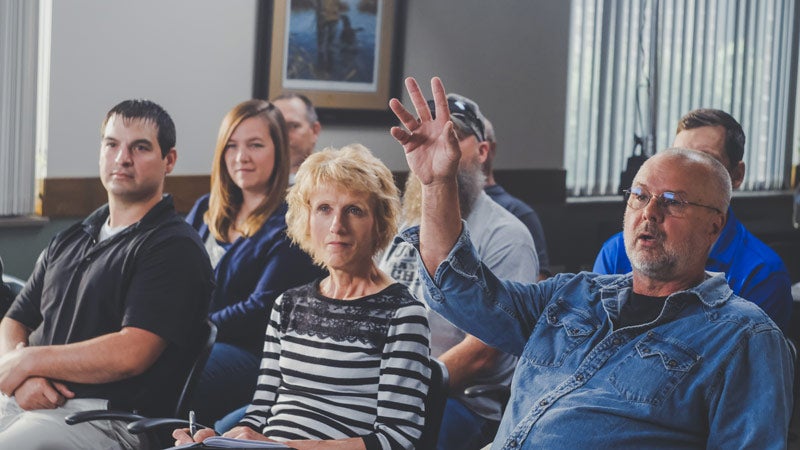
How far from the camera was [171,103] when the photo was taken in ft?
14.7

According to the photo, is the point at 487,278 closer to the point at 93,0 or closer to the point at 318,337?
the point at 318,337

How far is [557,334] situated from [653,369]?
0.79 feet

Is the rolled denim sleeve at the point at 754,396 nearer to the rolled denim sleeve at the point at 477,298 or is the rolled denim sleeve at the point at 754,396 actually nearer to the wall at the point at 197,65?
the rolled denim sleeve at the point at 477,298

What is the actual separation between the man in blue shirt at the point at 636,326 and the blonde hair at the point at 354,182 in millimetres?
375

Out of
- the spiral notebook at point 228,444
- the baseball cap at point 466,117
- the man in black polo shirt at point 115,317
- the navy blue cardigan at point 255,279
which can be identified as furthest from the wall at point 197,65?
the spiral notebook at point 228,444

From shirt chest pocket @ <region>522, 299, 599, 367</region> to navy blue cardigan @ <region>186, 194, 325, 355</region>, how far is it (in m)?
1.23

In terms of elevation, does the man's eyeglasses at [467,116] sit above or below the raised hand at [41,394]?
above

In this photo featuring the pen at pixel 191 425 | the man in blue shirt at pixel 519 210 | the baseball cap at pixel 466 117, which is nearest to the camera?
the pen at pixel 191 425

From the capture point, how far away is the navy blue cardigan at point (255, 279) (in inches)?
125

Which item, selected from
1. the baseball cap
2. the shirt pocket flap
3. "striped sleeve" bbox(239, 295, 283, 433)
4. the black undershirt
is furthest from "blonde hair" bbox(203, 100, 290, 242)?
the shirt pocket flap

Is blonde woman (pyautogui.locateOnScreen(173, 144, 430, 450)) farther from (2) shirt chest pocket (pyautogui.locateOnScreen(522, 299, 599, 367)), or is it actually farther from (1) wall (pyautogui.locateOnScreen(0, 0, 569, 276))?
(1) wall (pyautogui.locateOnScreen(0, 0, 569, 276))

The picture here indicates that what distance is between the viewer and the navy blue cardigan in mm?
3166

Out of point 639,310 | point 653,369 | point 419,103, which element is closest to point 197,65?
point 419,103

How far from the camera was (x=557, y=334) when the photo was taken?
208 cm
